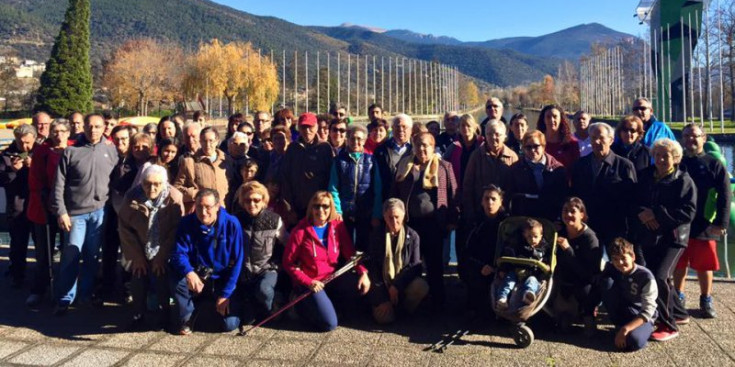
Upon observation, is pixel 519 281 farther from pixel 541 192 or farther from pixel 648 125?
pixel 648 125

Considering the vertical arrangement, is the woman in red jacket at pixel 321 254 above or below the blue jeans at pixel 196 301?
above

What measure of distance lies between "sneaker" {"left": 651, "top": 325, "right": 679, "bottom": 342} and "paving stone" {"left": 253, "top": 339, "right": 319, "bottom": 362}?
261 centimetres

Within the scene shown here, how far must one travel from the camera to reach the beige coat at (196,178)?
17.7ft

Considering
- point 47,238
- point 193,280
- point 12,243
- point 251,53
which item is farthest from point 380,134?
point 251,53

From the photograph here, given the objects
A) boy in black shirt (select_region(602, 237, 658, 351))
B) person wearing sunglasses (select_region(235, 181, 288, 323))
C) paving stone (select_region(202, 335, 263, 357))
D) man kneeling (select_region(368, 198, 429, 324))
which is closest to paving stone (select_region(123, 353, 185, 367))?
paving stone (select_region(202, 335, 263, 357))

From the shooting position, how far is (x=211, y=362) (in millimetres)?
4230

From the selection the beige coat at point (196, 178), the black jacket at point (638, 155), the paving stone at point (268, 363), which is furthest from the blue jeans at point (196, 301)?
the black jacket at point (638, 155)

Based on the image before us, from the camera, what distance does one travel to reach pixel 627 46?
70062 millimetres

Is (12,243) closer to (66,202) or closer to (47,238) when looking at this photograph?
(47,238)

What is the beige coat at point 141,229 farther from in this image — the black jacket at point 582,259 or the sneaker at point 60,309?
the black jacket at point 582,259

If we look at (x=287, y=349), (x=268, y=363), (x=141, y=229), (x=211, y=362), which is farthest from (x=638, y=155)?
(x=141, y=229)

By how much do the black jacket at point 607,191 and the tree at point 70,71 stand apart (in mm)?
47260

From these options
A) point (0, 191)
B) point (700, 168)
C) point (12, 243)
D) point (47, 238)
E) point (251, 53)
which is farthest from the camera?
point (251, 53)

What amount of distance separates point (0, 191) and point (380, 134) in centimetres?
580
